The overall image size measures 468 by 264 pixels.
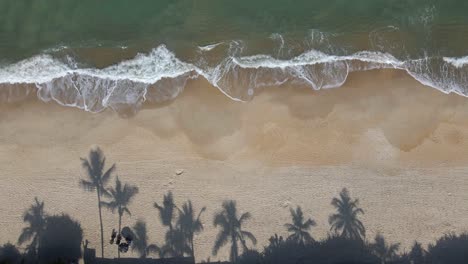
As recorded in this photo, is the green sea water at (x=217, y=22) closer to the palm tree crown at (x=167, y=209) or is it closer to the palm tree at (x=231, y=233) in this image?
the palm tree crown at (x=167, y=209)

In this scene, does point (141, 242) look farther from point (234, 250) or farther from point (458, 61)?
point (458, 61)

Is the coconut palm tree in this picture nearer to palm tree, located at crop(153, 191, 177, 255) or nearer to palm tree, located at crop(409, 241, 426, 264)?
palm tree, located at crop(153, 191, 177, 255)

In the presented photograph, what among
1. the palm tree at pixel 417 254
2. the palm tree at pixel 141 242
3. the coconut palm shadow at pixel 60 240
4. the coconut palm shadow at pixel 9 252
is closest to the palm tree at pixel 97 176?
the coconut palm shadow at pixel 60 240

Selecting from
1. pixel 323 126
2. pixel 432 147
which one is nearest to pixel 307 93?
pixel 323 126

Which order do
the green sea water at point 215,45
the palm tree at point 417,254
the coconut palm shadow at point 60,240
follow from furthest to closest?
the green sea water at point 215,45 < the coconut palm shadow at point 60,240 < the palm tree at point 417,254

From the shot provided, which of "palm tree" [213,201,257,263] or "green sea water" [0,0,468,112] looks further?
"green sea water" [0,0,468,112]

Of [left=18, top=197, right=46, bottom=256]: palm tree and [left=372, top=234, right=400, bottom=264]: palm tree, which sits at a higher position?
[left=18, top=197, right=46, bottom=256]: palm tree

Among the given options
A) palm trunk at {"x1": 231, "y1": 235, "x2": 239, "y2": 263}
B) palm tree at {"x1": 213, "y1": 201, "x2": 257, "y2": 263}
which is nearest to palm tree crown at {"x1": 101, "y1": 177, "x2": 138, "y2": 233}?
palm tree at {"x1": 213, "y1": 201, "x2": 257, "y2": 263}
